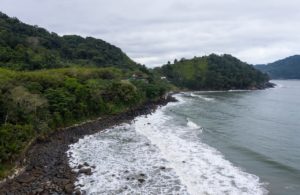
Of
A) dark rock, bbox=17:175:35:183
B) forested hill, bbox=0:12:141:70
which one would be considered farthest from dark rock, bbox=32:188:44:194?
forested hill, bbox=0:12:141:70

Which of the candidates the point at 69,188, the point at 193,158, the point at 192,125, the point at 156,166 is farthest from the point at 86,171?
the point at 192,125

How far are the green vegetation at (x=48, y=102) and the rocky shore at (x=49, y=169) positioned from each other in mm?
1280

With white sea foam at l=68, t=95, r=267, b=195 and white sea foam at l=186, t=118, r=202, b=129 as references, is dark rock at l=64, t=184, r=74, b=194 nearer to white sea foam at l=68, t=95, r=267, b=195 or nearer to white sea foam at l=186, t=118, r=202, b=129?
white sea foam at l=68, t=95, r=267, b=195

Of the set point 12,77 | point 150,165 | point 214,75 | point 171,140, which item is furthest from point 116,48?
point 150,165

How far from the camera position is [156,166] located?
94.2ft

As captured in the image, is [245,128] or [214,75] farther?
[214,75]

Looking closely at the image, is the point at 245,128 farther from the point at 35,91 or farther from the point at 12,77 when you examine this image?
the point at 12,77

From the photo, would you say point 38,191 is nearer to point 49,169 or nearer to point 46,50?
point 49,169

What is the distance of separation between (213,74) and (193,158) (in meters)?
111

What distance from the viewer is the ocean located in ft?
78.8

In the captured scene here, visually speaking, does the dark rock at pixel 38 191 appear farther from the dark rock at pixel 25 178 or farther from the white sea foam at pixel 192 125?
the white sea foam at pixel 192 125

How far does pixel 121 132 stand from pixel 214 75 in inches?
3901

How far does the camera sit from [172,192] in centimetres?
2284

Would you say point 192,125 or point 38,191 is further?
point 192,125
